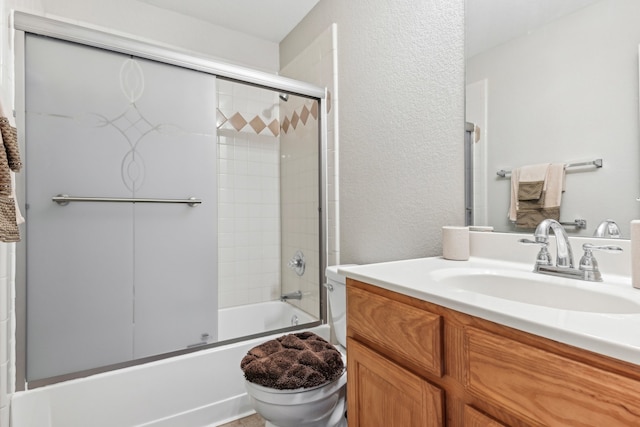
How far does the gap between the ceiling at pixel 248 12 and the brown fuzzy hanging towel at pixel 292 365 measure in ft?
6.95

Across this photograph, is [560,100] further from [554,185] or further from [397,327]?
[397,327]

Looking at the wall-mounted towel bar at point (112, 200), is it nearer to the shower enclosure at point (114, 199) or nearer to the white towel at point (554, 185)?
the shower enclosure at point (114, 199)

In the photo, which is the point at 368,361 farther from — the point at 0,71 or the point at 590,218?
the point at 0,71

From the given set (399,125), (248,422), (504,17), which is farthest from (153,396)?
(504,17)

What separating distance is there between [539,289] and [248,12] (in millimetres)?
2371

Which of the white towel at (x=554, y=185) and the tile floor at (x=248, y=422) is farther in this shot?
the tile floor at (x=248, y=422)

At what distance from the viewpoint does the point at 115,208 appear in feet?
4.89

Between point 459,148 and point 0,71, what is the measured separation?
5.73 feet

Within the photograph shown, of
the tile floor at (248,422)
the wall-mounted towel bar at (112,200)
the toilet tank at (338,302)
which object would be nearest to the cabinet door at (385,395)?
the toilet tank at (338,302)

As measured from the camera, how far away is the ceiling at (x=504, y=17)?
1.03m

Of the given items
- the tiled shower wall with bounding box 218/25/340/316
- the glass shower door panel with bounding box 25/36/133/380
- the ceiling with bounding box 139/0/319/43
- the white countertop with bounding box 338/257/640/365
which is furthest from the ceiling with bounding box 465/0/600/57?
the glass shower door panel with bounding box 25/36/133/380

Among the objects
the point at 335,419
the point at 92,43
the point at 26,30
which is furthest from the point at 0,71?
the point at 335,419

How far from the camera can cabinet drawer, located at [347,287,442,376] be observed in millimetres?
716

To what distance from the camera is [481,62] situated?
1231mm
